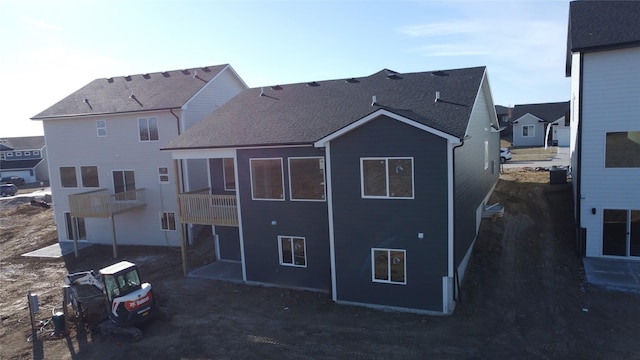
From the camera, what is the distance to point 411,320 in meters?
13.6

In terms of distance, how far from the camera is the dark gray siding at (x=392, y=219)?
13750 mm

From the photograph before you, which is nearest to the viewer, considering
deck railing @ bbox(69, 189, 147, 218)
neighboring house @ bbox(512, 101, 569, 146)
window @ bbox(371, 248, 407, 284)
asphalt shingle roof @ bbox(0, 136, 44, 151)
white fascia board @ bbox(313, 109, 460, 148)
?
white fascia board @ bbox(313, 109, 460, 148)

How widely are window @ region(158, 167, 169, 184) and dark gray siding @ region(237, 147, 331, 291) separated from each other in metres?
8.62

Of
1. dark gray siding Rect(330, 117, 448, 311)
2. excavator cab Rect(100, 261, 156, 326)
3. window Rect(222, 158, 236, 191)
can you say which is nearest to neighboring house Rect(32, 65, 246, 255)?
window Rect(222, 158, 236, 191)

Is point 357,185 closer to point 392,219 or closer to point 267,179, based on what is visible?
point 392,219

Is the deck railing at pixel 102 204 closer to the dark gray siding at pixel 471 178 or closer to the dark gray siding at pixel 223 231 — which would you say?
the dark gray siding at pixel 223 231

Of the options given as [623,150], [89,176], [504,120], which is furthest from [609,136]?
[504,120]

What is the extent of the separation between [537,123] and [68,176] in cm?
4766

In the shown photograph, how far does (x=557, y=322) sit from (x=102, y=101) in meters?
26.1

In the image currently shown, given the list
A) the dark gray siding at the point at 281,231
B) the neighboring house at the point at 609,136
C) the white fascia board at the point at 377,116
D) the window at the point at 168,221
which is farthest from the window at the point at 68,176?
the neighboring house at the point at 609,136

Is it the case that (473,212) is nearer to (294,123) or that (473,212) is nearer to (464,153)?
(464,153)

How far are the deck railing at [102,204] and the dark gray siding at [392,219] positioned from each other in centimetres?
1439

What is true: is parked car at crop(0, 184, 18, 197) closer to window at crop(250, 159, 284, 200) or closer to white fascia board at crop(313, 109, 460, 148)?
window at crop(250, 159, 284, 200)

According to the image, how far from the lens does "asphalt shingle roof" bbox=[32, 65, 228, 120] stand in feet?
80.3
